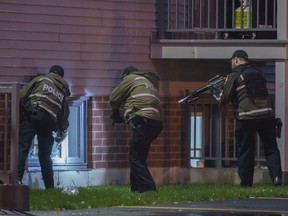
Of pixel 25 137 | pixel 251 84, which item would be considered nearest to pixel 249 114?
pixel 251 84

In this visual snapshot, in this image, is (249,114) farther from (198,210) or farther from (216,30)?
(198,210)

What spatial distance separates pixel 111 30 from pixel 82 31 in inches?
17.4

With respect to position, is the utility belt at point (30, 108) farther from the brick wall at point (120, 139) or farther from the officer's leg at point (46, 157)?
the brick wall at point (120, 139)

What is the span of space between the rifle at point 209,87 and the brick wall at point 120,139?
0.53m

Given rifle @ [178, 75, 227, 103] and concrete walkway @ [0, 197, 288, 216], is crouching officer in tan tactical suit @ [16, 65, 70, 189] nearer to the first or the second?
rifle @ [178, 75, 227, 103]

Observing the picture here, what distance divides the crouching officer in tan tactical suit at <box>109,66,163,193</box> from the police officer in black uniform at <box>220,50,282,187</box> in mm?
1269

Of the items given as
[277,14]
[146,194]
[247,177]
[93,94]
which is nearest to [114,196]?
[146,194]

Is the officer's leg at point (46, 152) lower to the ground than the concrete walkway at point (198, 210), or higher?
higher

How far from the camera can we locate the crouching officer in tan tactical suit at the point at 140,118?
1163cm

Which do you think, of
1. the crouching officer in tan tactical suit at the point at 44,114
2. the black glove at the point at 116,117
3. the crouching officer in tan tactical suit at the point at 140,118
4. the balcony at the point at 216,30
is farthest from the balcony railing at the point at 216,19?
the crouching officer in tan tactical suit at the point at 140,118

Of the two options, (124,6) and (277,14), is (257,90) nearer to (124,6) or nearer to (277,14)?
(277,14)

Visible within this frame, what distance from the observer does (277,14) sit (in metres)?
13.9

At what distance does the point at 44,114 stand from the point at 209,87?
7.27 feet

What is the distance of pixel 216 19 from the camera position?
14.7m
